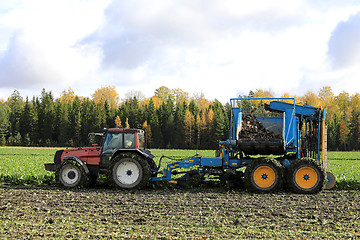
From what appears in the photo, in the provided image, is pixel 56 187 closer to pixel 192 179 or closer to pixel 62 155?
pixel 62 155

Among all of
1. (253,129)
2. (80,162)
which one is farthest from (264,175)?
(80,162)

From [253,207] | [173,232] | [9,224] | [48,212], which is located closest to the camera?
[173,232]

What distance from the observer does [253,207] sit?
35.2 ft

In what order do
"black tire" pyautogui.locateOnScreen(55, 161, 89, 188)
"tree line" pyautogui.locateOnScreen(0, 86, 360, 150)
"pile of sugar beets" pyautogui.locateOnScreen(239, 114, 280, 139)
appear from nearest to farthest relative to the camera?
"pile of sugar beets" pyautogui.locateOnScreen(239, 114, 280, 139) < "black tire" pyautogui.locateOnScreen(55, 161, 89, 188) < "tree line" pyautogui.locateOnScreen(0, 86, 360, 150)

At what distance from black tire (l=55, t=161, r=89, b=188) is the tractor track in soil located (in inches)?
18.8

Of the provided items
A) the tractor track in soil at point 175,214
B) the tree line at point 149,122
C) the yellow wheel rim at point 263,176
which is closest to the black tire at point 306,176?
the tractor track in soil at point 175,214

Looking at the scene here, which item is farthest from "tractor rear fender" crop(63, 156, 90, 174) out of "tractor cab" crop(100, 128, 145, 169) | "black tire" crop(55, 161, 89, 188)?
"tractor cab" crop(100, 128, 145, 169)

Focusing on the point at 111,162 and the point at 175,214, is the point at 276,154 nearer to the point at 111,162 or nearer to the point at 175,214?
the point at 175,214

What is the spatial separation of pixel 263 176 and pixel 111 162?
5.48 meters

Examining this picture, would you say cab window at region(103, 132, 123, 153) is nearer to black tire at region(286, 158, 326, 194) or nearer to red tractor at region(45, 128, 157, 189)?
red tractor at region(45, 128, 157, 189)

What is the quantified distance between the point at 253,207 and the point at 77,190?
21.6 feet

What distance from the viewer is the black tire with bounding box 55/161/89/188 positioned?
14141mm

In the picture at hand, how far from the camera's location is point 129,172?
1394cm

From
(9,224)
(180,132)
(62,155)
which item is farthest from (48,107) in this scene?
(9,224)
